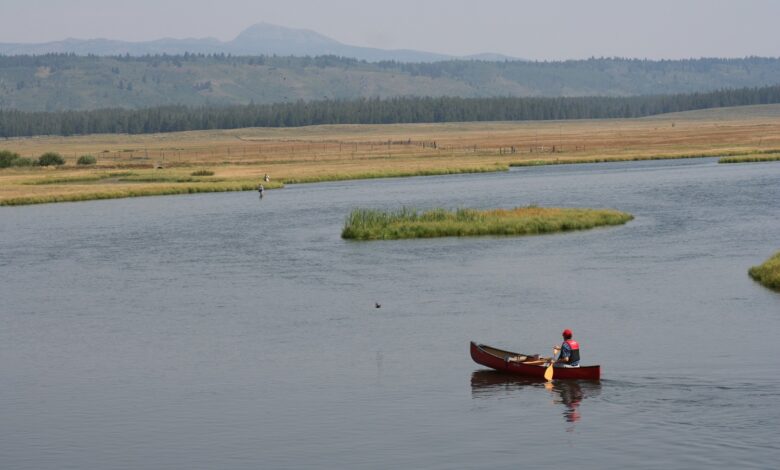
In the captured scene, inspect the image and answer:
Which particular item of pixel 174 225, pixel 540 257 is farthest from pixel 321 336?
pixel 174 225

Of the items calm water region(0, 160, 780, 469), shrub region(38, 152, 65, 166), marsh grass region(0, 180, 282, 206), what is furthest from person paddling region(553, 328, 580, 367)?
shrub region(38, 152, 65, 166)

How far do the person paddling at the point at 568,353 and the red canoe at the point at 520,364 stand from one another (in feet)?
0.73

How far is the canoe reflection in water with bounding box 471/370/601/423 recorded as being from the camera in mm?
31828

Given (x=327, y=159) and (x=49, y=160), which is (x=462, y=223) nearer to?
(x=327, y=159)

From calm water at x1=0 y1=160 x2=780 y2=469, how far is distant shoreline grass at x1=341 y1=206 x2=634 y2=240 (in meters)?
1.28

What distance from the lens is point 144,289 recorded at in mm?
51156

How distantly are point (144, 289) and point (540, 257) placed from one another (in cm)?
1782

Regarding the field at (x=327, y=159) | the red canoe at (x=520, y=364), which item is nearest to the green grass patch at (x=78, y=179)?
the field at (x=327, y=159)

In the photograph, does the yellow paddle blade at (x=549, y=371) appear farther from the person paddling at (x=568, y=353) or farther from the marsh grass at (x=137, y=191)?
the marsh grass at (x=137, y=191)

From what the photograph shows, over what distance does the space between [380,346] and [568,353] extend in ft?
23.9

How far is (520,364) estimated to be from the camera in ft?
112

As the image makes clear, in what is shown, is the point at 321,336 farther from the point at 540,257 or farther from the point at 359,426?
the point at 540,257

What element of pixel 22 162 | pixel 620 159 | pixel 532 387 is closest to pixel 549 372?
pixel 532 387

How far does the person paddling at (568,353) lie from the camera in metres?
33.2
